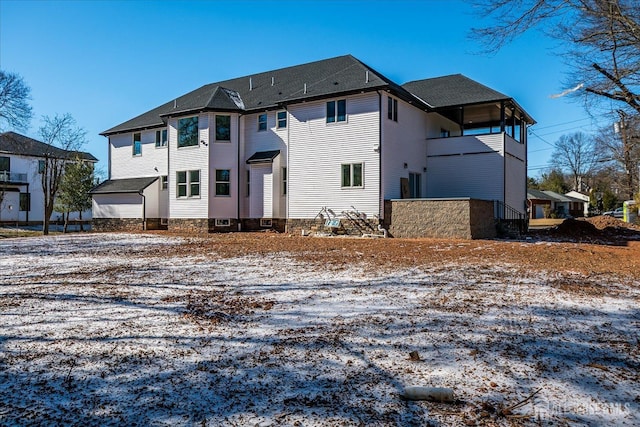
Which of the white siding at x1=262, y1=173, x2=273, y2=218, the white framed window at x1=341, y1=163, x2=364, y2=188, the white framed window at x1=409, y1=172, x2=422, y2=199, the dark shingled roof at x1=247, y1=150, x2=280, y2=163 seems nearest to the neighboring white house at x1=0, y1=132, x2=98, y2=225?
the dark shingled roof at x1=247, y1=150, x2=280, y2=163

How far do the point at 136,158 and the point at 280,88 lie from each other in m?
10.3

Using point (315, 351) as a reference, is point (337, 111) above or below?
above

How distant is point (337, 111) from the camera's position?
59.4ft

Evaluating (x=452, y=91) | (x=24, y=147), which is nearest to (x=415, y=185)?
(x=452, y=91)

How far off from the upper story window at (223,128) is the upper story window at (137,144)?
7020mm

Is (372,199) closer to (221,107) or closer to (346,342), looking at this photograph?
(221,107)

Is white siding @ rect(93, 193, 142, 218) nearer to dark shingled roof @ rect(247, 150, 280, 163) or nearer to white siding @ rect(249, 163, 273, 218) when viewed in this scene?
white siding @ rect(249, 163, 273, 218)

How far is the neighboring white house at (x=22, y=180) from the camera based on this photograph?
113 feet

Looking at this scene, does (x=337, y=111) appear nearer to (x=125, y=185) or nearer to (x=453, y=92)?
(x=453, y=92)

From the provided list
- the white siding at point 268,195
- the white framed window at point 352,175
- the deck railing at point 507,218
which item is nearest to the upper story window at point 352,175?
the white framed window at point 352,175

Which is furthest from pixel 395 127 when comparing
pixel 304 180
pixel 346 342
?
pixel 346 342

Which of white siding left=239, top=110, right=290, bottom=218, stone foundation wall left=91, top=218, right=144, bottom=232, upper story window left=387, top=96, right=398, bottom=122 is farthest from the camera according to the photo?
stone foundation wall left=91, top=218, right=144, bottom=232

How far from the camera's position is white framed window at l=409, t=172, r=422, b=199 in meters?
19.4

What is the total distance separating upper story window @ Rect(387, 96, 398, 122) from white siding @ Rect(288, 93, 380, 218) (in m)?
0.83
